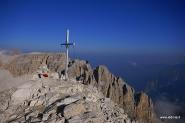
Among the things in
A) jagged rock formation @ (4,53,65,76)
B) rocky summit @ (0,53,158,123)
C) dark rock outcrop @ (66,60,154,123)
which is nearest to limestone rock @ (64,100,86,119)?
rocky summit @ (0,53,158,123)

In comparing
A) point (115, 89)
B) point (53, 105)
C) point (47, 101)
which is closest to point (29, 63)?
point (47, 101)

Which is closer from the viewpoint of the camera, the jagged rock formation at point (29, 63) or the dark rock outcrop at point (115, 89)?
the jagged rock formation at point (29, 63)

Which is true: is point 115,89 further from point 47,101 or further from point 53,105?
point 53,105

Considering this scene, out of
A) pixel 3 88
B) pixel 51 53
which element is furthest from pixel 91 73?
pixel 3 88

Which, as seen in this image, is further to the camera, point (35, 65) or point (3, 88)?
point (35, 65)

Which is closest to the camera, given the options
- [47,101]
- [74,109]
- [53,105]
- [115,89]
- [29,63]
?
[74,109]

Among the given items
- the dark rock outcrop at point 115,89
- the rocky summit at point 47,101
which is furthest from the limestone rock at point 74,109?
the dark rock outcrop at point 115,89

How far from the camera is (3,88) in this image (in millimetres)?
31281

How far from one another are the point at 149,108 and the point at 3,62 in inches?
1889

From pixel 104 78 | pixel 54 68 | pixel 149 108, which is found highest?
pixel 54 68

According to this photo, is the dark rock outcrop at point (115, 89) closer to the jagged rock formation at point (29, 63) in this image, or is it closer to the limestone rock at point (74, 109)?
the jagged rock formation at point (29, 63)

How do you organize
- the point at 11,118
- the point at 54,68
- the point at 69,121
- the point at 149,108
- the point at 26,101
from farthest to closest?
the point at 149,108 < the point at 54,68 < the point at 26,101 < the point at 11,118 < the point at 69,121

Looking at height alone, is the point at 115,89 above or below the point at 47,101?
below

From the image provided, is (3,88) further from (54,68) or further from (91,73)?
(91,73)
